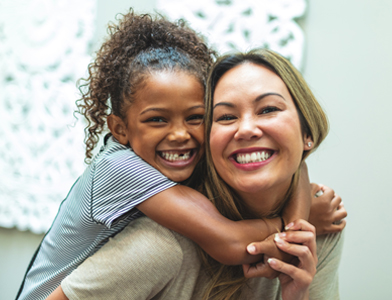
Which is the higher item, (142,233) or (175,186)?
(175,186)

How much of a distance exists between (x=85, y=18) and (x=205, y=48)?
1.29 m

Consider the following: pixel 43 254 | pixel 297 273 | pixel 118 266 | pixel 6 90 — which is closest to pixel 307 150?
pixel 297 273

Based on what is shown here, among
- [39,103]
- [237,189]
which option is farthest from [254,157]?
[39,103]

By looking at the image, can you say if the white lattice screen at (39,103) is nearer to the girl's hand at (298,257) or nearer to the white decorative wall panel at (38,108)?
the white decorative wall panel at (38,108)

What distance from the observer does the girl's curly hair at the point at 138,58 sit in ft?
4.39

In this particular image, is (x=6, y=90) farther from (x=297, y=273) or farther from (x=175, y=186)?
(x=297, y=273)

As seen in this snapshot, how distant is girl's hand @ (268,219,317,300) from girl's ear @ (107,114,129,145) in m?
0.67

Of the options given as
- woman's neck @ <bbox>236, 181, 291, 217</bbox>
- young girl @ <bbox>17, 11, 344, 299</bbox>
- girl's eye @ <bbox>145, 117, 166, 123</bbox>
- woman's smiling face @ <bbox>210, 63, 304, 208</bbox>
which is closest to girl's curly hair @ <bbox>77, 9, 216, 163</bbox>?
young girl @ <bbox>17, 11, 344, 299</bbox>

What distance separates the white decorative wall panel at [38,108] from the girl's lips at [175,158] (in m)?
1.38

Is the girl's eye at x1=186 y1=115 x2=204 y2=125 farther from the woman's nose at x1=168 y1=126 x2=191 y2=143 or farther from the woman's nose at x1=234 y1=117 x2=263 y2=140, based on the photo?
the woman's nose at x1=234 y1=117 x2=263 y2=140

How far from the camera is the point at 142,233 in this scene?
1176 mm

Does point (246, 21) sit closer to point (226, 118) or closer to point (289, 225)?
point (226, 118)

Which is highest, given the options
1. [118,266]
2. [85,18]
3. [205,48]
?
[85,18]

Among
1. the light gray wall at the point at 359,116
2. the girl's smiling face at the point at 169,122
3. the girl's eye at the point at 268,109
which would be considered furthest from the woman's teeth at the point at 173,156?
the light gray wall at the point at 359,116
